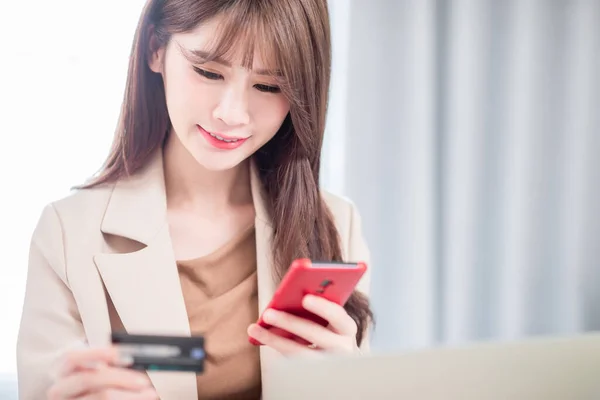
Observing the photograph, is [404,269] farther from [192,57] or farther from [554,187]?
[192,57]

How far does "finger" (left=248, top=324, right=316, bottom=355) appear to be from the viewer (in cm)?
101

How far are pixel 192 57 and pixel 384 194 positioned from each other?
124cm

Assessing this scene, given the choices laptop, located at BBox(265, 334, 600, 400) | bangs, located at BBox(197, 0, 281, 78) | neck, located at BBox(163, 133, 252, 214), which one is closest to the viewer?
laptop, located at BBox(265, 334, 600, 400)

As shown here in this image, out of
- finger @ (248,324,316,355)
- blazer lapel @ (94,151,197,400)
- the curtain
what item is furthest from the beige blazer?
the curtain

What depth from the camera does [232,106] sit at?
1.10 metres

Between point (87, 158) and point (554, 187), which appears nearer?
point (87, 158)

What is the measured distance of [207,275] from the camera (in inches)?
49.6

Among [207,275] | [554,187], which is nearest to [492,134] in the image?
[554,187]

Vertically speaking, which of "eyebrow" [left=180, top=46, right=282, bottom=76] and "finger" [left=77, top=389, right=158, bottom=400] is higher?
"eyebrow" [left=180, top=46, right=282, bottom=76]

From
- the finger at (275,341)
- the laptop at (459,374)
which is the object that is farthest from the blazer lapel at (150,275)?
the laptop at (459,374)

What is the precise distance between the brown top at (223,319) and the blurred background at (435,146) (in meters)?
0.94

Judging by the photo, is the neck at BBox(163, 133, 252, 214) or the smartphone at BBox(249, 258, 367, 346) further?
the neck at BBox(163, 133, 252, 214)

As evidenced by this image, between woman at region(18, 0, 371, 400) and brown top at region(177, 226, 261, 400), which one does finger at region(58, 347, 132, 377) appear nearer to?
woman at region(18, 0, 371, 400)

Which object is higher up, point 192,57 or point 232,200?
point 192,57
